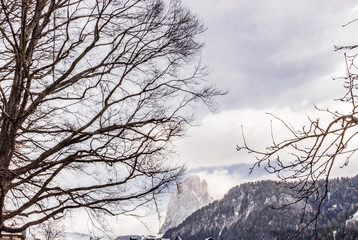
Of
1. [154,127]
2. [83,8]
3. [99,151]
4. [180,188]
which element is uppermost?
[83,8]

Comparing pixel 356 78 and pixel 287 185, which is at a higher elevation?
pixel 356 78

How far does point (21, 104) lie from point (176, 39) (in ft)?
9.62

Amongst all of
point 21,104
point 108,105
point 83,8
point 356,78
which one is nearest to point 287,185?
point 356,78

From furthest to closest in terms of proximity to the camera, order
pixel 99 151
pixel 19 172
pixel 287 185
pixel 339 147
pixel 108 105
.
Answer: pixel 108 105, pixel 99 151, pixel 19 172, pixel 287 185, pixel 339 147

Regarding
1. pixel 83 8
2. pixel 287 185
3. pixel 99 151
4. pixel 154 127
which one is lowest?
pixel 287 185

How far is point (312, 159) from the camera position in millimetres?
3111

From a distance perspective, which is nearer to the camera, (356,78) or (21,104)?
(356,78)

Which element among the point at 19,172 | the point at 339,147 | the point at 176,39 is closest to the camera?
the point at 339,147

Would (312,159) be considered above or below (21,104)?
below

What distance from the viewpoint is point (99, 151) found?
19.4 feet

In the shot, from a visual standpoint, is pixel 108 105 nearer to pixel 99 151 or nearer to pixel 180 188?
pixel 99 151

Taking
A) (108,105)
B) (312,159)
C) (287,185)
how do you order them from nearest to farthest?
(312,159) < (287,185) < (108,105)

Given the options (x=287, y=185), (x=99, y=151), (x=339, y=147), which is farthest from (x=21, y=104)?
(x=339, y=147)

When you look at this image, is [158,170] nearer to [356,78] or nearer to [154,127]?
[154,127]
